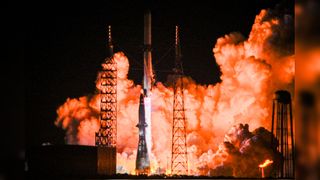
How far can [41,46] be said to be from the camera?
144 feet

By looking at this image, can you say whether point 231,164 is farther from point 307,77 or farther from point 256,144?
point 307,77

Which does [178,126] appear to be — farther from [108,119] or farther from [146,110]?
[108,119]

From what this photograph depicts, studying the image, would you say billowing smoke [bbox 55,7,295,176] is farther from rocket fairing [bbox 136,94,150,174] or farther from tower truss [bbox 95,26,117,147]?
tower truss [bbox 95,26,117,147]

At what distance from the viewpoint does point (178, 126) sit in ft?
162

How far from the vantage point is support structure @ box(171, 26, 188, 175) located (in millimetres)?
46188

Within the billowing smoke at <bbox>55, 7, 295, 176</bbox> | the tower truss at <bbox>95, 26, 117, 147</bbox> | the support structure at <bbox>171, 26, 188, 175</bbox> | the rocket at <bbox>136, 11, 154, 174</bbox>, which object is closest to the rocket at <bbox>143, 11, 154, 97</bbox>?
the rocket at <bbox>136, 11, 154, 174</bbox>

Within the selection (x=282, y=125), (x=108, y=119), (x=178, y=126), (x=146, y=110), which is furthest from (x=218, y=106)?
(x=282, y=125)

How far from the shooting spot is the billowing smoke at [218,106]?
48.0 metres

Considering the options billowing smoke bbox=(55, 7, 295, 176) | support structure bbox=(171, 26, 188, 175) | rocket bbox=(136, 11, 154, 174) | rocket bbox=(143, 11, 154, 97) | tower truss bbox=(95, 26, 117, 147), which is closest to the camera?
tower truss bbox=(95, 26, 117, 147)

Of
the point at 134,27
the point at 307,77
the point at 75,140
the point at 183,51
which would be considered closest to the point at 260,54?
the point at 183,51

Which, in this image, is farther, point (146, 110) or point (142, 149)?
point (146, 110)

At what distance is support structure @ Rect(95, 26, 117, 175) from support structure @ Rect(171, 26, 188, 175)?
5248 mm

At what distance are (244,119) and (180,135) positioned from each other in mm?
7327

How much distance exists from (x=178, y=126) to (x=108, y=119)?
904 cm
